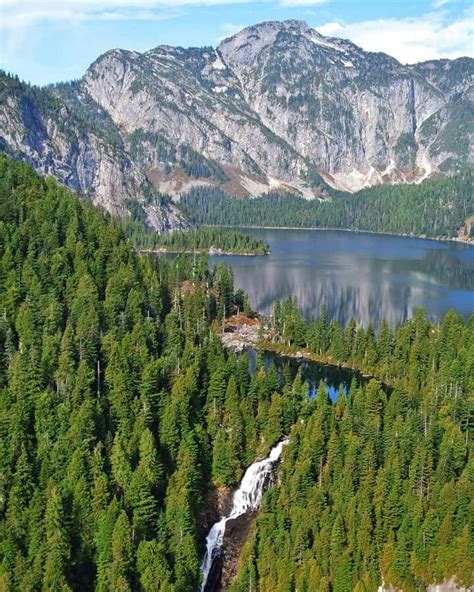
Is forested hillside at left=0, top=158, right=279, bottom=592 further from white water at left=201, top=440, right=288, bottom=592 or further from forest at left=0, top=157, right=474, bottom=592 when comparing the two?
white water at left=201, top=440, right=288, bottom=592

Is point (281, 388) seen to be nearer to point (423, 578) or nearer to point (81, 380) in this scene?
point (81, 380)

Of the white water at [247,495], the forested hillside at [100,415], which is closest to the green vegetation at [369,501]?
the white water at [247,495]

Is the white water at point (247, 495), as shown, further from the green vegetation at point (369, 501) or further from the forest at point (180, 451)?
the green vegetation at point (369, 501)

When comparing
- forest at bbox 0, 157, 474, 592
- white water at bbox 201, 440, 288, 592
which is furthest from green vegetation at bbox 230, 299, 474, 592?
white water at bbox 201, 440, 288, 592

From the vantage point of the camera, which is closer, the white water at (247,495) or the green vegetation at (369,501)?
the green vegetation at (369,501)

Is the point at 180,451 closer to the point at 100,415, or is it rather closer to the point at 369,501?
the point at 100,415

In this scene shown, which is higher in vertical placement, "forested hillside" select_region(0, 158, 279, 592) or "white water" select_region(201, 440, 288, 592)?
"forested hillside" select_region(0, 158, 279, 592)
